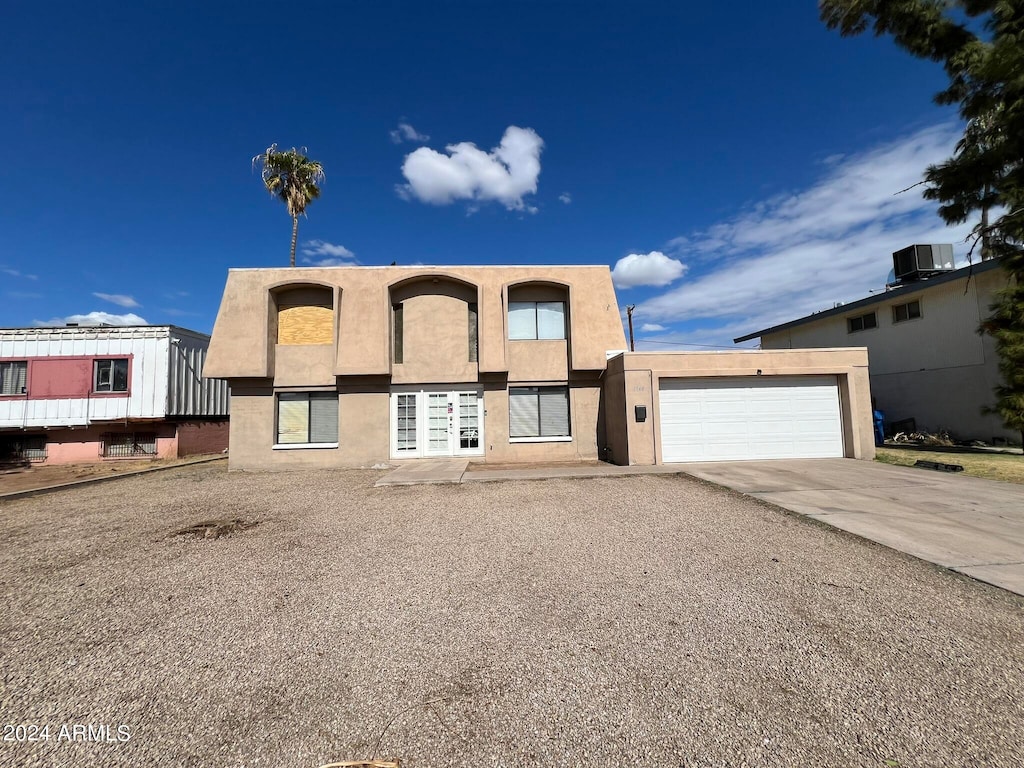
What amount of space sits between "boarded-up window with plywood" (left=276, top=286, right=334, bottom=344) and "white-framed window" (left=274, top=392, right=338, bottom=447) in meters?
1.86

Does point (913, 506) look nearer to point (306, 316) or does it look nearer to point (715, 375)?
point (715, 375)

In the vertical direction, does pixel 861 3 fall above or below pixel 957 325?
above

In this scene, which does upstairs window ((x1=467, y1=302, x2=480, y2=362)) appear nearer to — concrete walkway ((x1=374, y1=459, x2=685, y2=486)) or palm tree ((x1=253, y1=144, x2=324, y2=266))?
concrete walkway ((x1=374, y1=459, x2=685, y2=486))

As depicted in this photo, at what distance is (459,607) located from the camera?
3916 mm

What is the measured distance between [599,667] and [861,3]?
20.7 m

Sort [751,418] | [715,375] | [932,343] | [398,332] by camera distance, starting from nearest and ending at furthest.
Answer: [715,375] < [751,418] < [398,332] < [932,343]

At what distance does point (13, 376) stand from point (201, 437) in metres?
7.10

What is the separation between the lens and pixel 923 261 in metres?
18.5

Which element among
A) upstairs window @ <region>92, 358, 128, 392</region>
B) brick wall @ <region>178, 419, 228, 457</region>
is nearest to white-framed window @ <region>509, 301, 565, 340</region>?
brick wall @ <region>178, 419, 228, 457</region>

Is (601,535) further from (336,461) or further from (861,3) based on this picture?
(861,3)

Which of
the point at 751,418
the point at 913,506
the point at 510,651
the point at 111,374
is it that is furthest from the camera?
the point at 111,374

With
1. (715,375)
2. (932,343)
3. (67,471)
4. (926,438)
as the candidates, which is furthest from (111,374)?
(932,343)

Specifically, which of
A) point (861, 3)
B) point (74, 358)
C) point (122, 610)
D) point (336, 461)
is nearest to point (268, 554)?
point (122, 610)

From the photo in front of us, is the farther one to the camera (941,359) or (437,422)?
(941,359)
